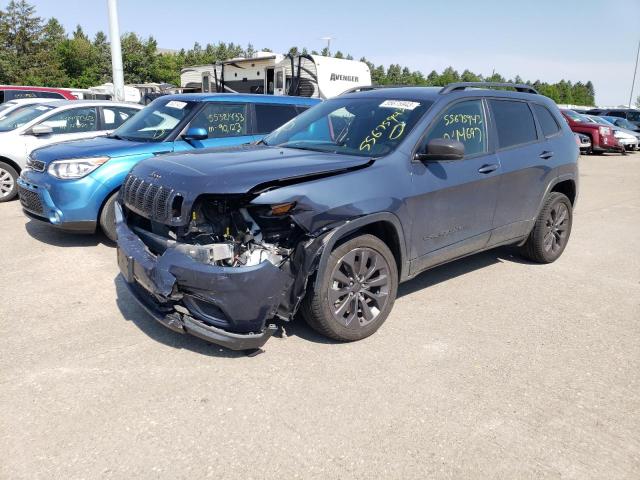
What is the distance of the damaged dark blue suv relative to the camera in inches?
129

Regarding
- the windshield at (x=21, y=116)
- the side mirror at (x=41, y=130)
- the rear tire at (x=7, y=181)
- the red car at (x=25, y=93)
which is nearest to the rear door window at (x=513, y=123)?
the side mirror at (x=41, y=130)

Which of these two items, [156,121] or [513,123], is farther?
[156,121]

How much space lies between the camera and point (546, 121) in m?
5.58

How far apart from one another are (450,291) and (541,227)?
1375 mm

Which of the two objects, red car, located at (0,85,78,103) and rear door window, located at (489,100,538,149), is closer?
rear door window, located at (489,100,538,149)

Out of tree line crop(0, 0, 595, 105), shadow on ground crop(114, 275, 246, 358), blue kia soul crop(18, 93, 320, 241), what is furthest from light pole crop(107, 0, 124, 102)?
tree line crop(0, 0, 595, 105)

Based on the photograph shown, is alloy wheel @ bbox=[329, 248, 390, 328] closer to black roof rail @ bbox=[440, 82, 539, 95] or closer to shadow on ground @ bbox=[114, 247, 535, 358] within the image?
shadow on ground @ bbox=[114, 247, 535, 358]

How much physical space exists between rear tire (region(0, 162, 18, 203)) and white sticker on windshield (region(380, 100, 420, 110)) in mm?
6634

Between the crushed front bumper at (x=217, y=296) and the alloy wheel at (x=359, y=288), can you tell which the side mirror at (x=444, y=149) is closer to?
the alloy wheel at (x=359, y=288)

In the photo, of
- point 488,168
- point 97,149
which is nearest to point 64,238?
point 97,149

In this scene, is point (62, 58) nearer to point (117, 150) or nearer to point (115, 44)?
point (115, 44)

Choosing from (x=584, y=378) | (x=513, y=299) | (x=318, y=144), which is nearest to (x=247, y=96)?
(x=318, y=144)

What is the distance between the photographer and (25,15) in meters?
49.6

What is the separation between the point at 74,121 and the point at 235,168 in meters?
6.07
